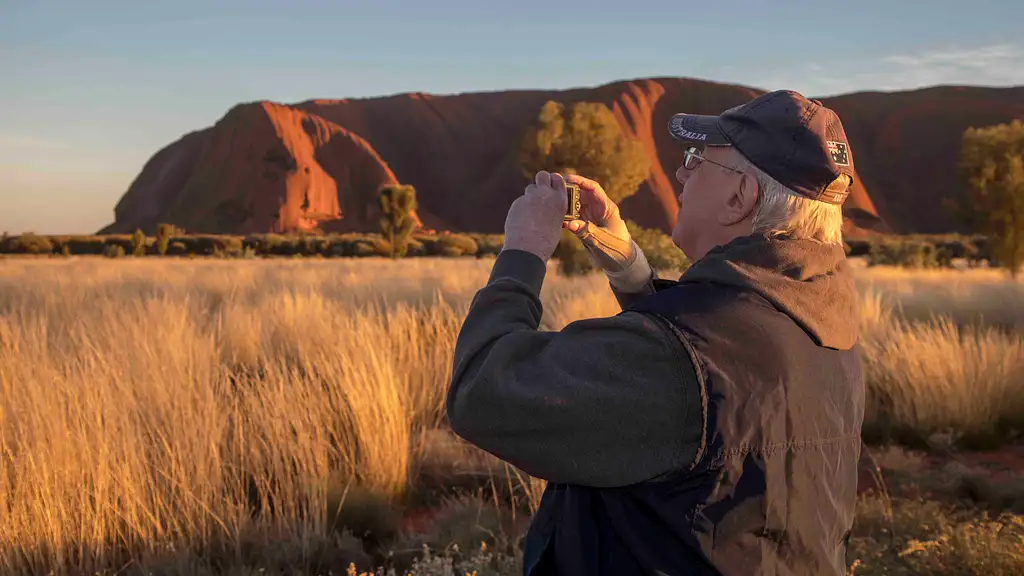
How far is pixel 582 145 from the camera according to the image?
1950 cm

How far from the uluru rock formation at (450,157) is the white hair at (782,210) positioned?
251 feet

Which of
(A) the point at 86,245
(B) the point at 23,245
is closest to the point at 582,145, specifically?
(B) the point at 23,245

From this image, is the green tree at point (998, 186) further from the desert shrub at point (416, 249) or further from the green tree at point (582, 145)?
the desert shrub at point (416, 249)

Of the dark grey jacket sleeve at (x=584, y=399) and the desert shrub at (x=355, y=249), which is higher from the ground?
the dark grey jacket sleeve at (x=584, y=399)

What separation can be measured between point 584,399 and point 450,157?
341ft

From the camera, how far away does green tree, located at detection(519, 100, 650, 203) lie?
19531mm

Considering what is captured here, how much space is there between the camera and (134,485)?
325 cm

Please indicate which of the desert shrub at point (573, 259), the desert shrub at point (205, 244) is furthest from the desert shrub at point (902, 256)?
the desert shrub at point (205, 244)

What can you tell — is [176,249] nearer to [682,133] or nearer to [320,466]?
[320,466]

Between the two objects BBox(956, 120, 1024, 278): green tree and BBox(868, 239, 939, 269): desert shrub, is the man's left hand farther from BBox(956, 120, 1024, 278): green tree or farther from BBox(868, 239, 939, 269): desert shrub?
BBox(868, 239, 939, 269): desert shrub

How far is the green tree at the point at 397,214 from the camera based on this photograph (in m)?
39.3

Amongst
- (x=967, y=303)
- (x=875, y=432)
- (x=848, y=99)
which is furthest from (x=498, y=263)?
(x=848, y=99)

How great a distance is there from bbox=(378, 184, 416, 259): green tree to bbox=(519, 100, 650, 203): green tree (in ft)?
66.4

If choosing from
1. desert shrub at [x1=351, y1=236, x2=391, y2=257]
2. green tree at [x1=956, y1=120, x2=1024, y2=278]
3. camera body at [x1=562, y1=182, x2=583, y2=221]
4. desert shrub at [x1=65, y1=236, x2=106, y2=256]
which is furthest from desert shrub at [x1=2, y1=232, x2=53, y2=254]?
camera body at [x1=562, y1=182, x2=583, y2=221]
